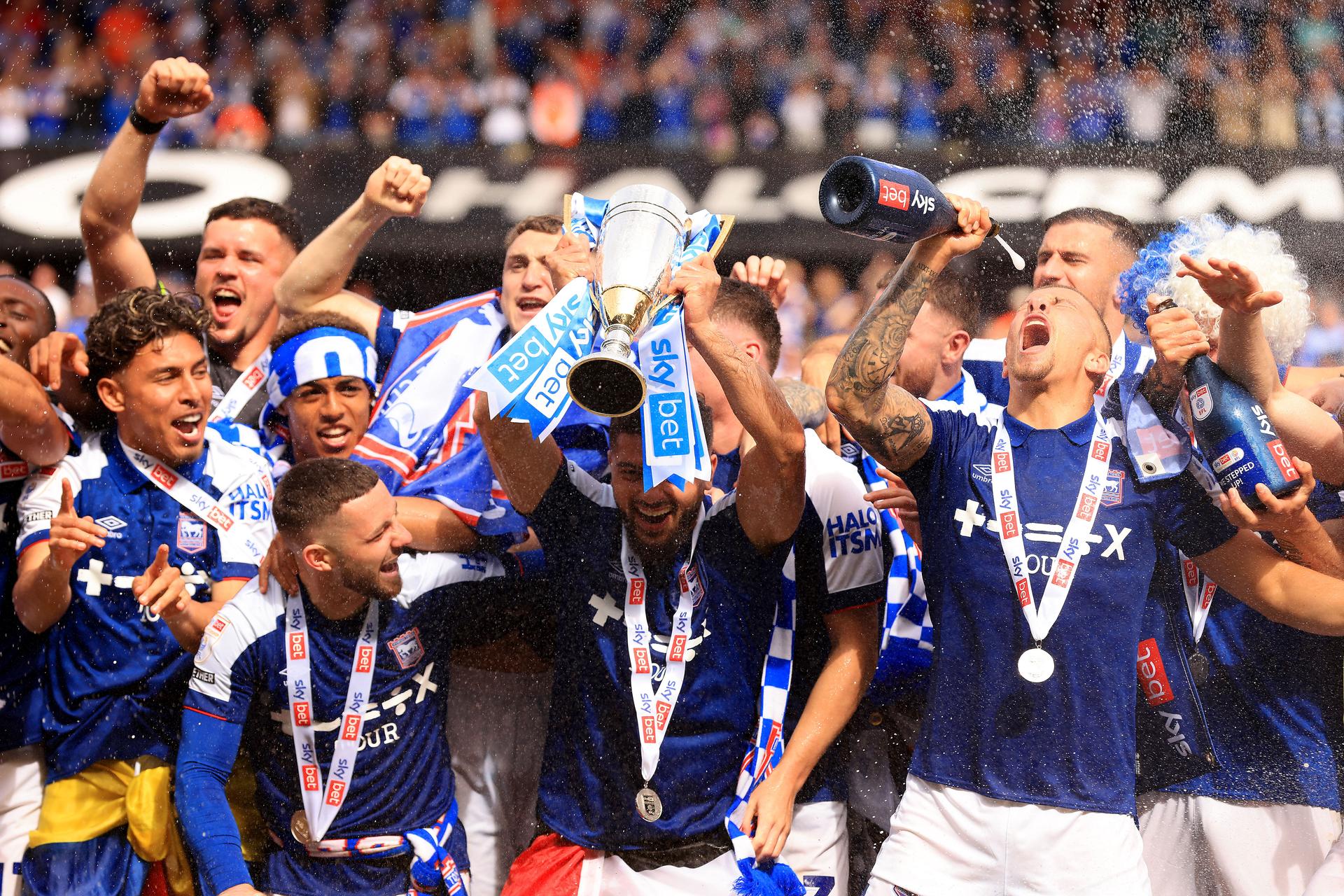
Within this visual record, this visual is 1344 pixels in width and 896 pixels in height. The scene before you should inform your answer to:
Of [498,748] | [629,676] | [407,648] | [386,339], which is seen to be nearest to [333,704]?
[407,648]

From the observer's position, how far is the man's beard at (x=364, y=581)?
300cm

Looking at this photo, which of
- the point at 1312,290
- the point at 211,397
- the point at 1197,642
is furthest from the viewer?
the point at 1312,290

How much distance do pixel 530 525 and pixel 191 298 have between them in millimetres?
1189

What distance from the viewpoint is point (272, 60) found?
31.0 feet

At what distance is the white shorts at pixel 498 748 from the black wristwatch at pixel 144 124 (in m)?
1.69

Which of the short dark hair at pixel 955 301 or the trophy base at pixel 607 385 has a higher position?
the short dark hair at pixel 955 301

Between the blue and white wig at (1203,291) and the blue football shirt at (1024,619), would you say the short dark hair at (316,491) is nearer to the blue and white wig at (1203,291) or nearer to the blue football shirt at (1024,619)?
the blue football shirt at (1024,619)

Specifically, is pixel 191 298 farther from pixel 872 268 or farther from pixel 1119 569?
pixel 872 268

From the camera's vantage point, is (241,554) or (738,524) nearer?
(738,524)

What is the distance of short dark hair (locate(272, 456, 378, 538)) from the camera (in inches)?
117

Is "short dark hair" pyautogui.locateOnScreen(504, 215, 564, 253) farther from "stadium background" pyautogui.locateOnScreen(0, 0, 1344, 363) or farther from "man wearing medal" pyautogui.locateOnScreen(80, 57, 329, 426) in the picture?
"stadium background" pyautogui.locateOnScreen(0, 0, 1344, 363)

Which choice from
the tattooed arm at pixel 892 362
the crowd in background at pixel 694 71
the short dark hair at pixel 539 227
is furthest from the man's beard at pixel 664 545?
the crowd in background at pixel 694 71

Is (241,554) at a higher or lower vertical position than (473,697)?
higher

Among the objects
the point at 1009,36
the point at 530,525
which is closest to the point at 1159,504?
the point at 530,525
